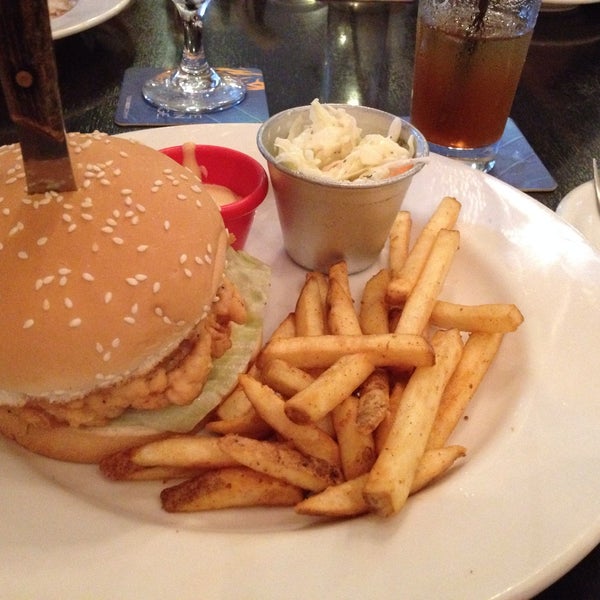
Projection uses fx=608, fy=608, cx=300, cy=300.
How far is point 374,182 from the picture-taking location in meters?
2.17

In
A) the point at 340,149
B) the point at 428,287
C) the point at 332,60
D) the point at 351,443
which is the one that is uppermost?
the point at 340,149

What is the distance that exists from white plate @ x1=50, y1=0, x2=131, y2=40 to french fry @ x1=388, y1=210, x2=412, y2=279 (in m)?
2.21

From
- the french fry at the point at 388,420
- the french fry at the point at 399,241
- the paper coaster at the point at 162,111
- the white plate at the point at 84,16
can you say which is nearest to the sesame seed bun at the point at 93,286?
the french fry at the point at 388,420

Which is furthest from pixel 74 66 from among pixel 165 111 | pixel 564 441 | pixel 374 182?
pixel 564 441

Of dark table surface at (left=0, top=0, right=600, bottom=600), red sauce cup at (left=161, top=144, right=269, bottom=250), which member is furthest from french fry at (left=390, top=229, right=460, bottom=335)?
dark table surface at (left=0, top=0, right=600, bottom=600)

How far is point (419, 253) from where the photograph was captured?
216 centimetres

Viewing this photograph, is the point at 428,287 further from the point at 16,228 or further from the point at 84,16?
the point at 84,16

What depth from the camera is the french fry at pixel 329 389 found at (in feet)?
5.07

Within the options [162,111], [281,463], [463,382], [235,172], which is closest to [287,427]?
[281,463]

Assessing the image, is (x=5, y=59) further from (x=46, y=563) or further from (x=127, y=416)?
(x=46, y=563)

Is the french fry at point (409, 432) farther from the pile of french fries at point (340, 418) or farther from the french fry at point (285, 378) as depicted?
the french fry at point (285, 378)

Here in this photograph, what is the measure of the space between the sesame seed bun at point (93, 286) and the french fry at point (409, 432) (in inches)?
24.8

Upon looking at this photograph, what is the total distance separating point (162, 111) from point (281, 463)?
244 centimetres

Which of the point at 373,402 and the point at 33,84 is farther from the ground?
the point at 33,84
